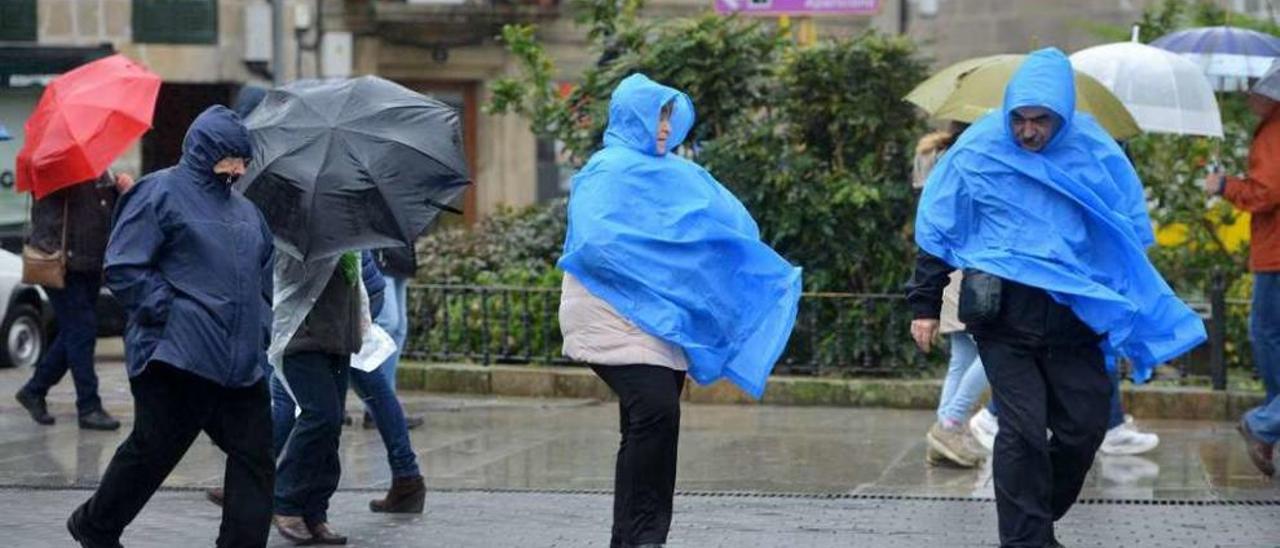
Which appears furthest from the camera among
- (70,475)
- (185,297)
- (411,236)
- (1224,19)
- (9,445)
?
(1224,19)

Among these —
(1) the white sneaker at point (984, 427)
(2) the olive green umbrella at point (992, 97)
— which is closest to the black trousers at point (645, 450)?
(2) the olive green umbrella at point (992, 97)

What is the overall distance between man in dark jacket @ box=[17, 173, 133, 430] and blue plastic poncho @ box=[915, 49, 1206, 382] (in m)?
5.01

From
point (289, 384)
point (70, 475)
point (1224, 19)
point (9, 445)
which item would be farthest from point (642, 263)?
point (1224, 19)

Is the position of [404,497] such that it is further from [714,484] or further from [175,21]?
[175,21]

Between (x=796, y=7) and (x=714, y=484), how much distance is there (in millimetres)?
5256

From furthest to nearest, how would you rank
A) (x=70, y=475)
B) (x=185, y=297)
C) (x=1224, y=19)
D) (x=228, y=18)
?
(x=228, y=18) < (x=1224, y=19) < (x=70, y=475) < (x=185, y=297)

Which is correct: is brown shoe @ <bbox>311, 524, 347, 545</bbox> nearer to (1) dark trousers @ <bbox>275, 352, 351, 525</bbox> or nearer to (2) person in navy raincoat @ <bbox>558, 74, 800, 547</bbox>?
(1) dark trousers @ <bbox>275, 352, 351, 525</bbox>

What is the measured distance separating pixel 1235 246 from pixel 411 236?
26.2ft

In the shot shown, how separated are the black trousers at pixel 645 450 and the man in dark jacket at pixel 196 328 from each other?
110cm

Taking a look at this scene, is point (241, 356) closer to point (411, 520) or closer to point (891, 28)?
point (411, 520)

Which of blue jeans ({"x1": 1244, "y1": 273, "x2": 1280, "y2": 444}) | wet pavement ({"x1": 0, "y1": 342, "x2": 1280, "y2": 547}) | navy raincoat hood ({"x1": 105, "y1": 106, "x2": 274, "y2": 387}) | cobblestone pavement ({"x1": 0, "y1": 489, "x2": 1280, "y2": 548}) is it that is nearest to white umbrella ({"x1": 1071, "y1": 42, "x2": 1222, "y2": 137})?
blue jeans ({"x1": 1244, "y1": 273, "x2": 1280, "y2": 444})

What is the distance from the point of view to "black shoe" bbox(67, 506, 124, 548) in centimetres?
754

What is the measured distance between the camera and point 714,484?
1002cm

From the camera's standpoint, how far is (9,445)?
36.6ft
